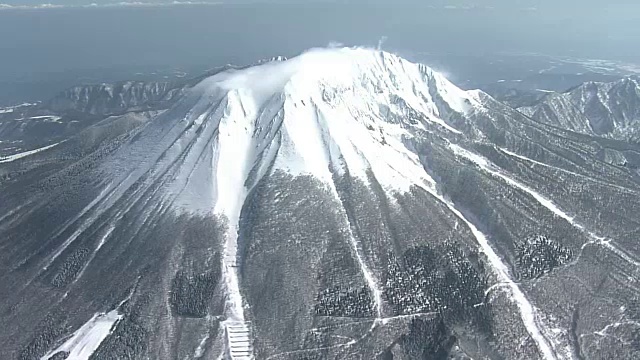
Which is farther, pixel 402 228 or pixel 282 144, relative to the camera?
pixel 282 144

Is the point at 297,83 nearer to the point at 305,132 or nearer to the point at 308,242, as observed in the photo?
the point at 305,132

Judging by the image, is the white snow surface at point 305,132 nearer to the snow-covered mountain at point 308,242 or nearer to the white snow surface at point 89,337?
the snow-covered mountain at point 308,242

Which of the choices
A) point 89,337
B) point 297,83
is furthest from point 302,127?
point 89,337

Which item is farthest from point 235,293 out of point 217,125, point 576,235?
point 576,235

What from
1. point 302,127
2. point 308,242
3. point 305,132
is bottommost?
point 308,242

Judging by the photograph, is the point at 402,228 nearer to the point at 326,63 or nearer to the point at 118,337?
the point at 118,337

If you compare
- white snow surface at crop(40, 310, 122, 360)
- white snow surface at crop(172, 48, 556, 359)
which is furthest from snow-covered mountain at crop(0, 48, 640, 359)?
white snow surface at crop(172, 48, 556, 359)

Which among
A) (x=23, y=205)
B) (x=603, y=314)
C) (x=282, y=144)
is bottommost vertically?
(x=603, y=314)
